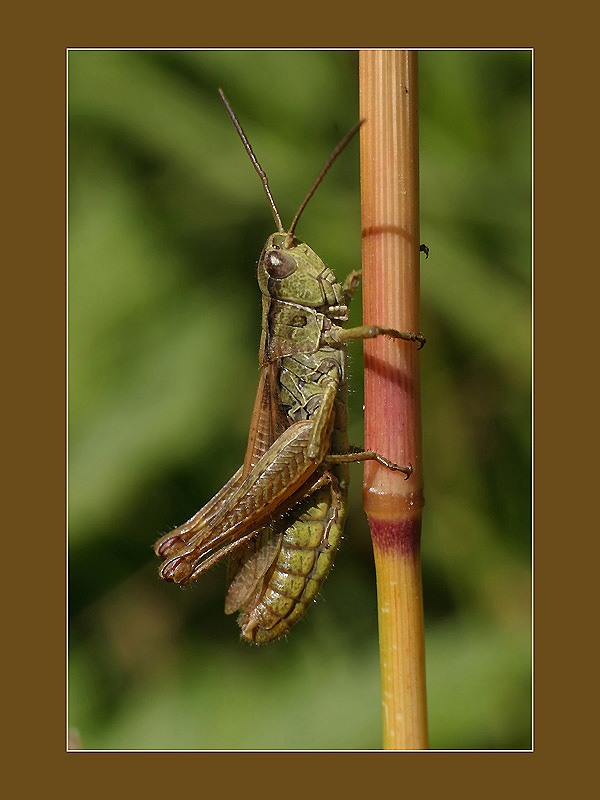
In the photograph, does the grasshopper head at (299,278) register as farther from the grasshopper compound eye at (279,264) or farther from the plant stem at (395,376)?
the plant stem at (395,376)

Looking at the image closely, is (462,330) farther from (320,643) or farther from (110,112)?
(110,112)

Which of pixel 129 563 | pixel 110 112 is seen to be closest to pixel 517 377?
pixel 129 563

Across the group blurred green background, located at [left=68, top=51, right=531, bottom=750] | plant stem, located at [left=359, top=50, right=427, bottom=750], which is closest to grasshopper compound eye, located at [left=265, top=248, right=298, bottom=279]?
blurred green background, located at [left=68, top=51, right=531, bottom=750]

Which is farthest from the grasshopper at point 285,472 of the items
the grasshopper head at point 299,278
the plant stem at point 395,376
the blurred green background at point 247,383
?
the plant stem at point 395,376

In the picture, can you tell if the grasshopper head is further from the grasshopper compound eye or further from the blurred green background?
the blurred green background

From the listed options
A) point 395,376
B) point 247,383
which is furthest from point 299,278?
point 395,376

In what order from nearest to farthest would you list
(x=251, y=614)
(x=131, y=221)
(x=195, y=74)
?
1. (x=251, y=614)
2. (x=131, y=221)
3. (x=195, y=74)

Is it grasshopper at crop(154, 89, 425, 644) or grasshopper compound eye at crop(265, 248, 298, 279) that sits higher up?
grasshopper compound eye at crop(265, 248, 298, 279)
